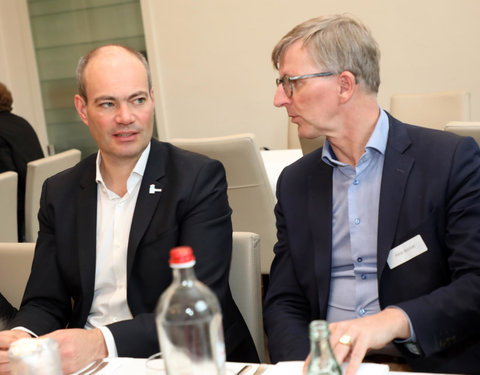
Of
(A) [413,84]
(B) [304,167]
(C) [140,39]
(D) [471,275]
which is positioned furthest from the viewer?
(C) [140,39]

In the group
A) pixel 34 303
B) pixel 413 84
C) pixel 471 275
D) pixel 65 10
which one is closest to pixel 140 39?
pixel 65 10

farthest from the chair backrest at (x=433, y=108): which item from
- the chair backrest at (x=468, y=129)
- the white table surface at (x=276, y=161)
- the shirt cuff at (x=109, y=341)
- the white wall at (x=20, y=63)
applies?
the white wall at (x=20, y=63)

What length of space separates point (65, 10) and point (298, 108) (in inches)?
224

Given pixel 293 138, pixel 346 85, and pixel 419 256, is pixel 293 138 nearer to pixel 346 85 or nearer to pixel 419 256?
pixel 346 85

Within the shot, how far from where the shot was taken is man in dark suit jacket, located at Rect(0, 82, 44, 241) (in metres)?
4.38

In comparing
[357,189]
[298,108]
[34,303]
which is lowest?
[34,303]

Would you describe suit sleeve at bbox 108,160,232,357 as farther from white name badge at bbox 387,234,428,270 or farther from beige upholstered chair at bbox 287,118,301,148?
beige upholstered chair at bbox 287,118,301,148

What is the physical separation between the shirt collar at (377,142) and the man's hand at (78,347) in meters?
0.84

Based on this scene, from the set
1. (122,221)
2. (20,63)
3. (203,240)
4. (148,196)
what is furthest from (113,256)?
(20,63)

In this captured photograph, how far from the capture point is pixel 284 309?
1854 mm

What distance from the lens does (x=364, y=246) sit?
183cm

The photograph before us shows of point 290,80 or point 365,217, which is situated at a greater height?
point 290,80

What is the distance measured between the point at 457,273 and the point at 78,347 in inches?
39.2

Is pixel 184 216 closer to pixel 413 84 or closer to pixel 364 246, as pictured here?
pixel 364 246
